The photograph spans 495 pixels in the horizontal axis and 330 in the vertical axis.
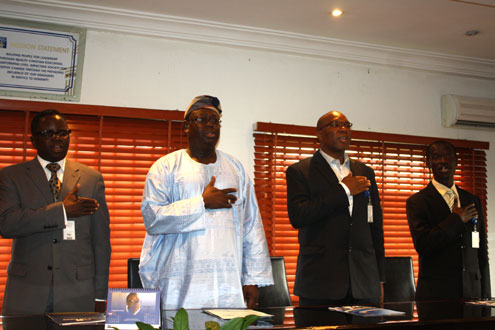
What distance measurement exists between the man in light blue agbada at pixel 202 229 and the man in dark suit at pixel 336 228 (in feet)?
0.92

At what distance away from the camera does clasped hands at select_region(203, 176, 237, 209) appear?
234 centimetres

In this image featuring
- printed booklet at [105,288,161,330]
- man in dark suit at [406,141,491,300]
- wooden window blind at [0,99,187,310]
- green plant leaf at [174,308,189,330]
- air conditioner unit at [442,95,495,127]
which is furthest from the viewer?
air conditioner unit at [442,95,495,127]

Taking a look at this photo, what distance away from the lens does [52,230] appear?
2.50 m

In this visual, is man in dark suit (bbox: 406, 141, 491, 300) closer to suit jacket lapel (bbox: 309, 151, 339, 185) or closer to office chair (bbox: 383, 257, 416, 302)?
office chair (bbox: 383, 257, 416, 302)

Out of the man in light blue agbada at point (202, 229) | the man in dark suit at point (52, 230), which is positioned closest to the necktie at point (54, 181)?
the man in dark suit at point (52, 230)

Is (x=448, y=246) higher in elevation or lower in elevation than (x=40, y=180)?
lower

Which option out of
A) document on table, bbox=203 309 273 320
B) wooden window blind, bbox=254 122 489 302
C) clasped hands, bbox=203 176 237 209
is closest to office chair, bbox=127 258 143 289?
clasped hands, bbox=203 176 237 209

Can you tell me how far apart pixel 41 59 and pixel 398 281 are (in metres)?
2.90

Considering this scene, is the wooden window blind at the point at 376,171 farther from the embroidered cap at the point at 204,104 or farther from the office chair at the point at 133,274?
the office chair at the point at 133,274

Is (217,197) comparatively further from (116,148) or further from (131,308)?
(116,148)

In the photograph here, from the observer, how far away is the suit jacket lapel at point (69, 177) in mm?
2626

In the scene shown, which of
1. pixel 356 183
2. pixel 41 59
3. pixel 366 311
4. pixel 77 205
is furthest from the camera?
pixel 41 59

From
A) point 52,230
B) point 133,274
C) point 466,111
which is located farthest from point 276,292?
point 466,111

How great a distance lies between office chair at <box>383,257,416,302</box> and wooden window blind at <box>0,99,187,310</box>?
6.04 ft
